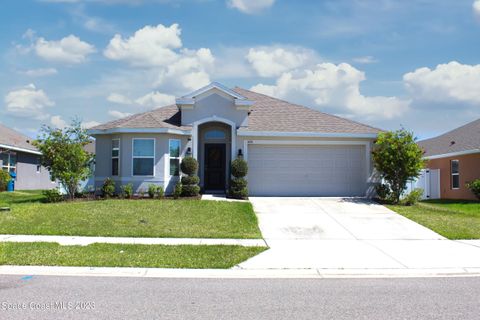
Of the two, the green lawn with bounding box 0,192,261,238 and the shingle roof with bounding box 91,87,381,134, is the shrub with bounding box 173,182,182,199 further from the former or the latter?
the shingle roof with bounding box 91,87,381,134

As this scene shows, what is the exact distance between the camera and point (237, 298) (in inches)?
263

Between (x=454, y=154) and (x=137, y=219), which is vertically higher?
(x=454, y=154)

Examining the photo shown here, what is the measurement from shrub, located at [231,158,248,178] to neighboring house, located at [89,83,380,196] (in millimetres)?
819

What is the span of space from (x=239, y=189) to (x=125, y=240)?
837 centimetres

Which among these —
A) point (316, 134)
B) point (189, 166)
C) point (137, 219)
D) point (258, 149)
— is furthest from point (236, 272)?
point (316, 134)

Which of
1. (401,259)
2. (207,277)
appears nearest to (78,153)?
(207,277)

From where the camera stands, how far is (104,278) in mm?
7945

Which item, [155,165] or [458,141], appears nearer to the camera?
[155,165]

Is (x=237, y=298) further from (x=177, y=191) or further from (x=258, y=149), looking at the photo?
(x=258, y=149)

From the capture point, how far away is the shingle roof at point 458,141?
25125 mm

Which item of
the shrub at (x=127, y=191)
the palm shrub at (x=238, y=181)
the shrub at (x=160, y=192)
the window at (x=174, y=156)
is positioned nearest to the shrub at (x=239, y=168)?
the palm shrub at (x=238, y=181)

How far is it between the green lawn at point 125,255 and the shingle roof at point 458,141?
61.1ft

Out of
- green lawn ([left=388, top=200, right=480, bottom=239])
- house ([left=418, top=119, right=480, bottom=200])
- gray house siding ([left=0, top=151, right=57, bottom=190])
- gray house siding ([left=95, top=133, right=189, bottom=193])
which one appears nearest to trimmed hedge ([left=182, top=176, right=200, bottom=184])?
gray house siding ([left=95, top=133, right=189, bottom=193])

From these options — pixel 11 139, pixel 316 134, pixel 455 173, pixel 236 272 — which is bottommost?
pixel 236 272
